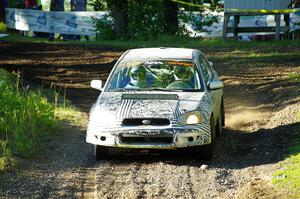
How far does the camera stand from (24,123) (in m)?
12.5

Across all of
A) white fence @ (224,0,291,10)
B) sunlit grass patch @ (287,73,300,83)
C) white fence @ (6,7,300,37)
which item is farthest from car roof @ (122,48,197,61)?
white fence @ (6,7,300,37)

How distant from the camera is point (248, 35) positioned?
3203 cm

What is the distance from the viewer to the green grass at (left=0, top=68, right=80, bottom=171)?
11.2 metres

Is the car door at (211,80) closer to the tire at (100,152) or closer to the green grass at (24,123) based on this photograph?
the tire at (100,152)

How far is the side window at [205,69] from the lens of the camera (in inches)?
488

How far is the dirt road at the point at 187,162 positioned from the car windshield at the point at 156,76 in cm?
100

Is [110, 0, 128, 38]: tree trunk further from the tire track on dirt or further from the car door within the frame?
the tire track on dirt

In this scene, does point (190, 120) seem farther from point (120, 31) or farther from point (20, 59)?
point (120, 31)

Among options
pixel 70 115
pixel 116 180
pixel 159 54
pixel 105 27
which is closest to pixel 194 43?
pixel 105 27

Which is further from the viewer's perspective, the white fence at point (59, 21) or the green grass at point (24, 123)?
the white fence at point (59, 21)

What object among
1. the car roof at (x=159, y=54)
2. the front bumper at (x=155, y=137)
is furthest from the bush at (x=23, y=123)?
the car roof at (x=159, y=54)

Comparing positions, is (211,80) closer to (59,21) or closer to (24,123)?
(24,123)

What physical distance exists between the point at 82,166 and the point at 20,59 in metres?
12.6

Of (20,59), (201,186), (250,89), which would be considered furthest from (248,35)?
(201,186)
